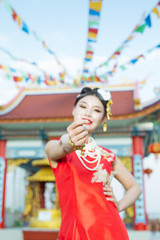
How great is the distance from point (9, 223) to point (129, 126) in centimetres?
528

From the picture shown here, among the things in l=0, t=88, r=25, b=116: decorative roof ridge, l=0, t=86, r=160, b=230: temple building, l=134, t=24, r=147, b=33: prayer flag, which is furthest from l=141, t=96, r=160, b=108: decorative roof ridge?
l=0, t=88, r=25, b=116: decorative roof ridge

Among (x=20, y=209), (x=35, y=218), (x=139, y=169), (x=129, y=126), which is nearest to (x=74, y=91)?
(x=129, y=126)

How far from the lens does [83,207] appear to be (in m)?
1.27

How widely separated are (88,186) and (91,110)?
1.37 ft

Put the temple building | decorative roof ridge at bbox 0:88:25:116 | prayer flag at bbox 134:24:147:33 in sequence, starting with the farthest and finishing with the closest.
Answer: decorative roof ridge at bbox 0:88:25:116, the temple building, prayer flag at bbox 134:24:147:33

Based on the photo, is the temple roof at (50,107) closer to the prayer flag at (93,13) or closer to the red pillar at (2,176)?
the red pillar at (2,176)

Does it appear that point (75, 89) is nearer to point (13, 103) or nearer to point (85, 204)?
point (13, 103)

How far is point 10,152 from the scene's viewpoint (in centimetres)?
725

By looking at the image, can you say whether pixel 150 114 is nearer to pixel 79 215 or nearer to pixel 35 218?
pixel 35 218

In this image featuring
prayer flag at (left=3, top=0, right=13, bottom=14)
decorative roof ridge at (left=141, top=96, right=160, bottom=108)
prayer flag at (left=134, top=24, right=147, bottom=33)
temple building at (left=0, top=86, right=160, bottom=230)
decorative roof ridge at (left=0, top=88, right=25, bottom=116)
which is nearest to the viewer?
prayer flag at (left=3, top=0, right=13, bottom=14)

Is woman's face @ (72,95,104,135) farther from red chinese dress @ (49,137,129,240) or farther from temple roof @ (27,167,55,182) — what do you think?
temple roof @ (27,167,55,182)

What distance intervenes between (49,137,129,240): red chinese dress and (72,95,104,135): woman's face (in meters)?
0.20

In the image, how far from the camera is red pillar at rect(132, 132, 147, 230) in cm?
636

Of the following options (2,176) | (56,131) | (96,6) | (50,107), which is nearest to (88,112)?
(96,6)
